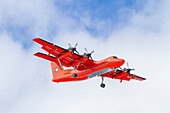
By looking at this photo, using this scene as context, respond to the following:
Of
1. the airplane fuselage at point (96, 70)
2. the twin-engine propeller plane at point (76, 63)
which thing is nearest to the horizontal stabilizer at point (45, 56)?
the twin-engine propeller plane at point (76, 63)

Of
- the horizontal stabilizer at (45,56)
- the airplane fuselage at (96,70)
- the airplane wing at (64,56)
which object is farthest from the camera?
the airplane fuselage at (96,70)

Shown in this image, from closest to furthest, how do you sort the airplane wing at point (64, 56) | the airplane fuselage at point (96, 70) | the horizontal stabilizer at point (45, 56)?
the airplane wing at point (64, 56) → the horizontal stabilizer at point (45, 56) → the airplane fuselage at point (96, 70)

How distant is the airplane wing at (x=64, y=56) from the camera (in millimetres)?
35750

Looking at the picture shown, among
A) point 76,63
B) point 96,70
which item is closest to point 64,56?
point 76,63

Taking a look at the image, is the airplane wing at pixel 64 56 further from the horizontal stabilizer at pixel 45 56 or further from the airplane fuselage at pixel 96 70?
the airplane fuselage at pixel 96 70

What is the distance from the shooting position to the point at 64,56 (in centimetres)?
3688

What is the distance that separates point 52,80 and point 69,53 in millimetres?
10269

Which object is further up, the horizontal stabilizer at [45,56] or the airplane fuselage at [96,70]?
the horizontal stabilizer at [45,56]

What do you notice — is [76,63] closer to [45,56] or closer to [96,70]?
[96,70]

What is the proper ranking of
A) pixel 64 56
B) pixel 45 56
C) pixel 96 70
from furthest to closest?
1. pixel 96 70
2. pixel 45 56
3. pixel 64 56

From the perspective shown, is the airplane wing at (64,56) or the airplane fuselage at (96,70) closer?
the airplane wing at (64,56)

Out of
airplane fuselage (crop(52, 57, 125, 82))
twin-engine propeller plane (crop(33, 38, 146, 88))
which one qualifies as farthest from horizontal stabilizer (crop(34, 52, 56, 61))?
airplane fuselage (crop(52, 57, 125, 82))

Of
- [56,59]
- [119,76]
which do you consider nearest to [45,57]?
[56,59]

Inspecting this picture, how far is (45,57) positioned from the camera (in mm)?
38469
